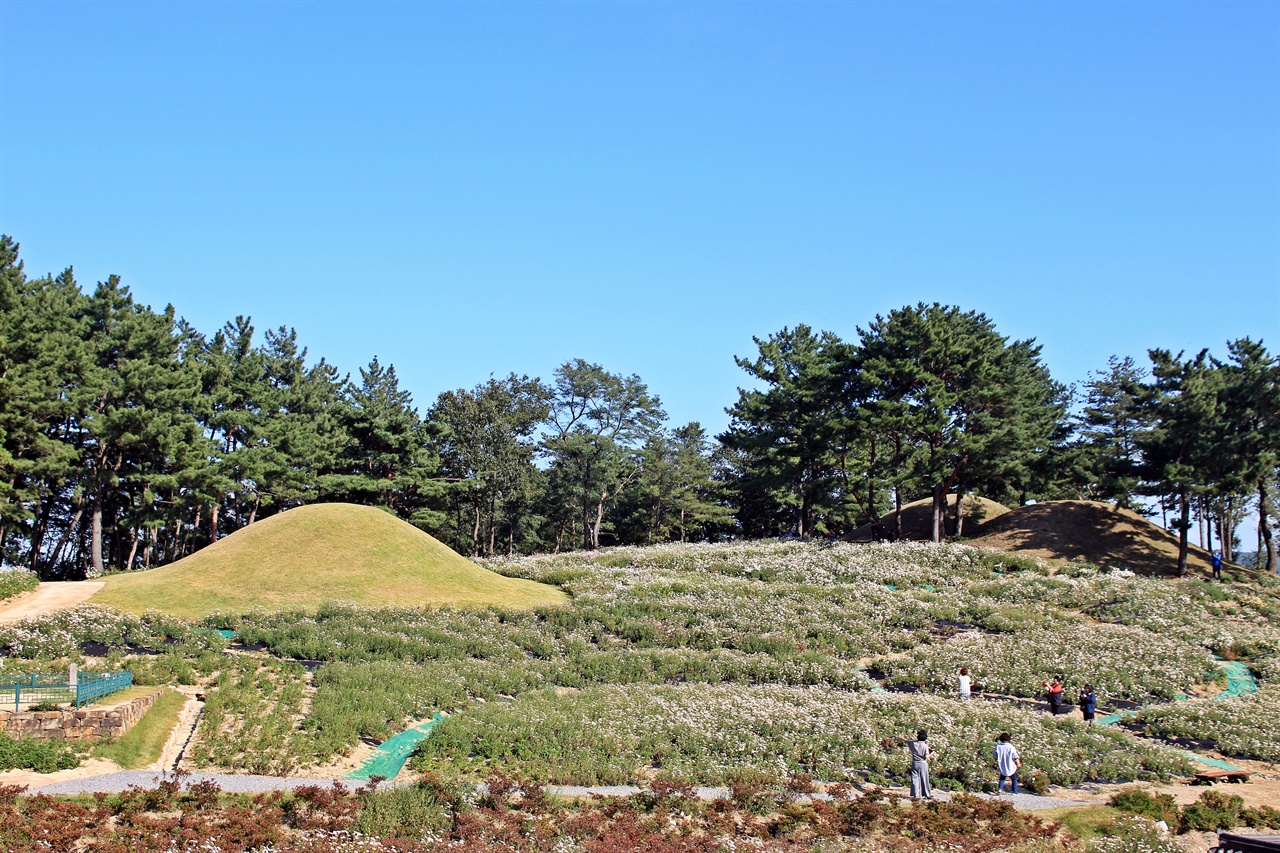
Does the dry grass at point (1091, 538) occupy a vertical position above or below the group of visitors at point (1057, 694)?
above

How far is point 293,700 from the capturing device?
67.4 feet

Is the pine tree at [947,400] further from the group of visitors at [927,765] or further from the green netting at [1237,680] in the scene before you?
the group of visitors at [927,765]

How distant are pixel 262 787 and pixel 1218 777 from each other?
19.0 meters

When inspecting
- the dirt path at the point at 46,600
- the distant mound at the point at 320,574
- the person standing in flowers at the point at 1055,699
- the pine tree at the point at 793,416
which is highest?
the pine tree at the point at 793,416

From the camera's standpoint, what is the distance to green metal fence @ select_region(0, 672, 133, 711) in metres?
17.9

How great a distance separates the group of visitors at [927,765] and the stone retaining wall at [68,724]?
1551 centimetres

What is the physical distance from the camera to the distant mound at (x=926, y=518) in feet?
192

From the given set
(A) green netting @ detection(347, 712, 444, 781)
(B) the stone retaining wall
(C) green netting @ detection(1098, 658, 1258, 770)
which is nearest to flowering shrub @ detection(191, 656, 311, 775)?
(A) green netting @ detection(347, 712, 444, 781)

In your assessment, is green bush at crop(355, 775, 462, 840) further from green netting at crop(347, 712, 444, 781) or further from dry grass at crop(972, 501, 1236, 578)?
dry grass at crop(972, 501, 1236, 578)

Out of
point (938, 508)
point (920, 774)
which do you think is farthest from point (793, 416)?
point (920, 774)

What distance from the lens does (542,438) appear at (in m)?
76.5

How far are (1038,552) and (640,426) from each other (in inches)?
1397

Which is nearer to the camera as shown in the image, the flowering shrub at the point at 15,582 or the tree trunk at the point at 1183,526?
the flowering shrub at the point at 15,582

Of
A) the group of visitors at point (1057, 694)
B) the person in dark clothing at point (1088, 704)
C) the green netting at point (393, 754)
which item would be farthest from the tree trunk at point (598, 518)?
the green netting at point (393, 754)
